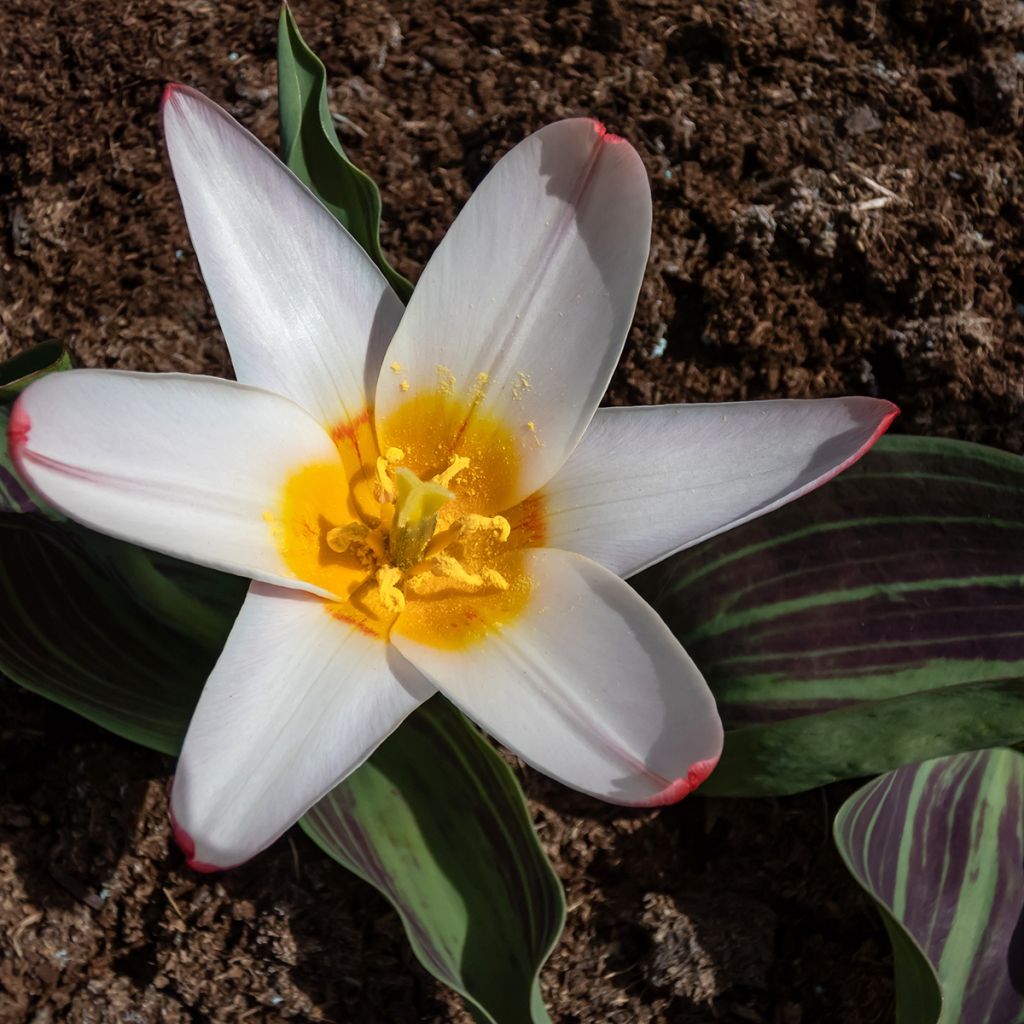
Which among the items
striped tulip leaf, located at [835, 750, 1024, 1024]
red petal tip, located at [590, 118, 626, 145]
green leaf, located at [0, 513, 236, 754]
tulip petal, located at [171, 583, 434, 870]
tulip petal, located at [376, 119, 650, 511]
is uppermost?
red petal tip, located at [590, 118, 626, 145]

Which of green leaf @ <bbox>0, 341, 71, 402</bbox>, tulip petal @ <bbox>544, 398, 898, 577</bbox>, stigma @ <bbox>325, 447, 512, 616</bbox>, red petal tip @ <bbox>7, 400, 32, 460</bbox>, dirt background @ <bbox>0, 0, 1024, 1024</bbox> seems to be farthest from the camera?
dirt background @ <bbox>0, 0, 1024, 1024</bbox>

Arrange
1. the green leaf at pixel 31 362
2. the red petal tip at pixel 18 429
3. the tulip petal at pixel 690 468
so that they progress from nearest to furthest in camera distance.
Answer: the red petal tip at pixel 18 429 → the tulip petal at pixel 690 468 → the green leaf at pixel 31 362

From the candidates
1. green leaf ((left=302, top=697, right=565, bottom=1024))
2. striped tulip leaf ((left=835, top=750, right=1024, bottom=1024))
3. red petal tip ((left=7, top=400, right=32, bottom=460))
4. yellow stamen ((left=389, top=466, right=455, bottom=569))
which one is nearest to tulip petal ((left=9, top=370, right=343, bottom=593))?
red petal tip ((left=7, top=400, right=32, bottom=460))

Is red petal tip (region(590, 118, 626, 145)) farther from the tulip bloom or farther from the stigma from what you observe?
the stigma

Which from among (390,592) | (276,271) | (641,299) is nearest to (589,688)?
(390,592)

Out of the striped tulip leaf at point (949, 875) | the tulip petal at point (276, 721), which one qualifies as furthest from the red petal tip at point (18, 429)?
the striped tulip leaf at point (949, 875)

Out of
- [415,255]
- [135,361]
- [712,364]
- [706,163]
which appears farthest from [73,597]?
[706,163]

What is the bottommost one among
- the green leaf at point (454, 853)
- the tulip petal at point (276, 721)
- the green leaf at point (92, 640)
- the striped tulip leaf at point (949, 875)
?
the striped tulip leaf at point (949, 875)

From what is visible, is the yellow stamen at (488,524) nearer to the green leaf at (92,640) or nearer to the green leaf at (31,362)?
the green leaf at (92,640)
